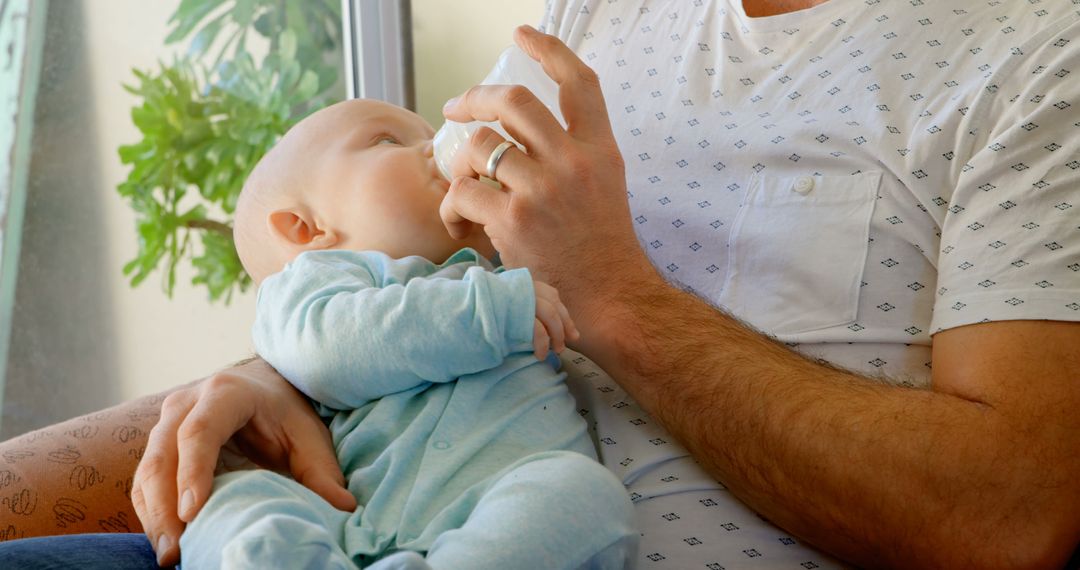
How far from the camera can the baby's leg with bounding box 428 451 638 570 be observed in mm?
919

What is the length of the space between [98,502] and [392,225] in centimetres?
51

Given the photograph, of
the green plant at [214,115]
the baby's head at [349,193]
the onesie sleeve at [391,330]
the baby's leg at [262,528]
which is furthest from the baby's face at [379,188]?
the green plant at [214,115]

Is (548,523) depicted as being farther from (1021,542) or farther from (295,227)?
(295,227)

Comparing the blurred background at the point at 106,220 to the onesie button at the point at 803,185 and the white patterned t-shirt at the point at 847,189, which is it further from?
the onesie button at the point at 803,185

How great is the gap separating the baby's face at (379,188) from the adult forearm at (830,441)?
242 mm

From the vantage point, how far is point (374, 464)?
1.13 meters

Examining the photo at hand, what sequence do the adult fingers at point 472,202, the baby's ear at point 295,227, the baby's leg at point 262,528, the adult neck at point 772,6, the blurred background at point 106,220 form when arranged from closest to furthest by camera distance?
the baby's leg at point 262,528 < the adult fingers at point 472,202 < the baby's ear at point 295,227 < the adult neck at point 772,6 < the blurred background at point 106,220

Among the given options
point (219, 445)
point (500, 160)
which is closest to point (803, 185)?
point (500, 160)

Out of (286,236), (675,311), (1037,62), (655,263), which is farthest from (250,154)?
(1037,62)

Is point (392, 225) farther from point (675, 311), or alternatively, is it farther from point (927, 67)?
point (927, 67)

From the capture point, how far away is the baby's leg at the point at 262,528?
2.79ft

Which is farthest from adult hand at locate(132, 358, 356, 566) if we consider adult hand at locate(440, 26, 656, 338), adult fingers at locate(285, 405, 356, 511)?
adult hand at locate(440, 26, 656, 338)

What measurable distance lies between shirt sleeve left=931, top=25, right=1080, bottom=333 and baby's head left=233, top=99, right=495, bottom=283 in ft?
1.89

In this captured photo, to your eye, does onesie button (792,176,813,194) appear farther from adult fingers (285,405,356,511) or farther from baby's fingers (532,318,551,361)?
adult fingers (285,405,356,511)
